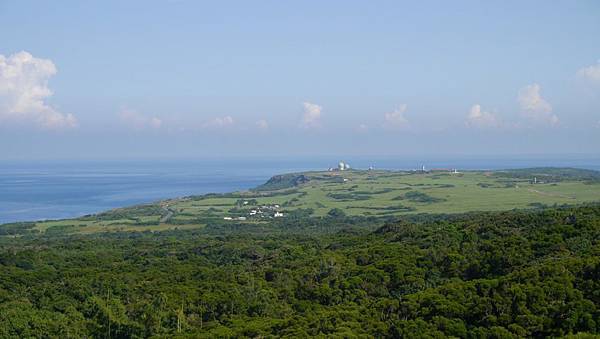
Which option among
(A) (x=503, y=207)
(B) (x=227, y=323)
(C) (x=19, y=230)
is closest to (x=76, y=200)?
(C) (x=19, y=230)

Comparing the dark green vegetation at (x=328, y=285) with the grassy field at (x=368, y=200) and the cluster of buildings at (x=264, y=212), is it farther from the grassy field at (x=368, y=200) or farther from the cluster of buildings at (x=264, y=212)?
the cluster of buildings at (x=264, y=212)

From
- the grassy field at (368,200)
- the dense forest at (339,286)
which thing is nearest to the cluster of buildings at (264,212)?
the grassy field at (368,200)

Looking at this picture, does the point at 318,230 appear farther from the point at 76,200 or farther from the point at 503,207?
the point at 76,200

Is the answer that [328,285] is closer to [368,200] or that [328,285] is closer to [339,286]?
[339,286]

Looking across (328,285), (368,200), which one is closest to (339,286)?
(328,285)

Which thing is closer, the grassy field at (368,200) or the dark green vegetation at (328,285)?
the dark green vegetation at (328,285)

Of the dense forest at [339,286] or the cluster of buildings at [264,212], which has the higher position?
the dense forest at [339,286]

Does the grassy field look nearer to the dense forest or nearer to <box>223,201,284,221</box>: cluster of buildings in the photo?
<box>223,201,284,221</box>: cluster of buildings
